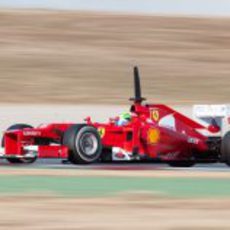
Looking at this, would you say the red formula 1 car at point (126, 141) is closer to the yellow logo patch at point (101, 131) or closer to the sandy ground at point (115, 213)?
the yellow logo patch at point (101, 131)

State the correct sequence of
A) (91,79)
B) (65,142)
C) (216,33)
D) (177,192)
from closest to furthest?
(177,192) → (65,142) → (91,79) → (216,33)

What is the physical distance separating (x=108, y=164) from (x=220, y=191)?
477cm

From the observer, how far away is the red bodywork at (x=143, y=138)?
577 inches

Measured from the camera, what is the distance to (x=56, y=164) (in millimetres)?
15312

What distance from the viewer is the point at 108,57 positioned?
102 feet

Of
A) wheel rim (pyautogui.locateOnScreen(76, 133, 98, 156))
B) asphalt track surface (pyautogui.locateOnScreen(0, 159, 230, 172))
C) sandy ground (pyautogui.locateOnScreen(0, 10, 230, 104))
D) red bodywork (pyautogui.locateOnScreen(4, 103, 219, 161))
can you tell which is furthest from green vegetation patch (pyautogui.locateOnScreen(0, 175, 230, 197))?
sandy ground (pyautogui.locateOnScreen(0, 10, 230, 104))

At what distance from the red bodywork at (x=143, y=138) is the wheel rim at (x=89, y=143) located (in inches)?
12.3

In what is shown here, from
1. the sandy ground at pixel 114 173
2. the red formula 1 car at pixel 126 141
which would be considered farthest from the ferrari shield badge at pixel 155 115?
the sandy ground at pixel 114 173

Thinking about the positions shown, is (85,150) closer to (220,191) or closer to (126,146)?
(126,146)

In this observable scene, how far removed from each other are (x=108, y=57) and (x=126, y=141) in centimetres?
1658

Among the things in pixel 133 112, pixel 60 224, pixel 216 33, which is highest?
pixel 216 33

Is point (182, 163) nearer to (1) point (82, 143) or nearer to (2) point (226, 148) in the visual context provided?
(2) point (226, 148)

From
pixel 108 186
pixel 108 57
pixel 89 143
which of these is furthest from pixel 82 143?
pixel 108 57

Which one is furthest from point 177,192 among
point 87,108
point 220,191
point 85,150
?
point 87,108
